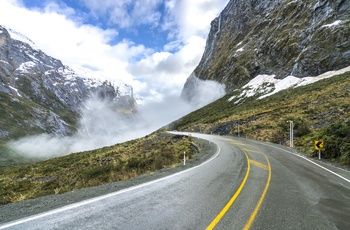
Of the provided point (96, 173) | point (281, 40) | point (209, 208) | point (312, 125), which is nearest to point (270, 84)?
point (281, 40)

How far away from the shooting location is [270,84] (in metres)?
94.2

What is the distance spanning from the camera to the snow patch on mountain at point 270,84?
7681cm

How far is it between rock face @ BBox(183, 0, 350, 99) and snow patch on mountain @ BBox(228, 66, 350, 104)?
2.79 m

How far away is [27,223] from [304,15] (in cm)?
11975

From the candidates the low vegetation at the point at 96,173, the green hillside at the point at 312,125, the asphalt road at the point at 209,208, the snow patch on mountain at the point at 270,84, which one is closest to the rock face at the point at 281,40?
the snow patch on mountain at the point at 270,84

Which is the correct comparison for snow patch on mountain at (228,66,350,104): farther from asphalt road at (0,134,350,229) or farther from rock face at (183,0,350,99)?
asphalt road at (0,134,350,229)

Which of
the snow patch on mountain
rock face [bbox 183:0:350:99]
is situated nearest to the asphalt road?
the snow patch on mountain

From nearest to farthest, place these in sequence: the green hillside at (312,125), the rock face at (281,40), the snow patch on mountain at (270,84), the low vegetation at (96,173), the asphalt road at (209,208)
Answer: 1. the asphalt road at (209,208)
2. the low vegetation at (96,173)
3. the green hillside at (312,125)
4. the snow patch on mountain at (270,84)
5. the rock face at (281,40)

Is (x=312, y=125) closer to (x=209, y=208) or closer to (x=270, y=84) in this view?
(x=209, y=208)

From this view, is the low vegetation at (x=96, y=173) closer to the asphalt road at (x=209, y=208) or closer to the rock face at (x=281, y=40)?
the asphalt road at (x=209, y=208)

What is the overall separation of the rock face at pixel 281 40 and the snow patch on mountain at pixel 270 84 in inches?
110

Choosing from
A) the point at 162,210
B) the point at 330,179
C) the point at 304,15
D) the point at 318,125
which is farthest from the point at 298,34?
the point at 162,210

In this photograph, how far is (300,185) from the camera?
34.8ft

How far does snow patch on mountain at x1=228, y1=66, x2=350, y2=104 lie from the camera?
76.8 meters
